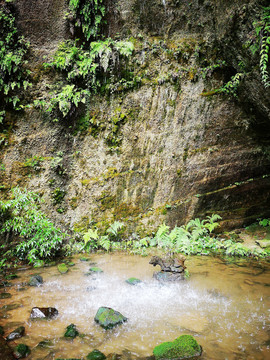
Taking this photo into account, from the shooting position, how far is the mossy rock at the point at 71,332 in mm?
2928

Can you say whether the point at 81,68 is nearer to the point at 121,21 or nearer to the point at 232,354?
the point at 121,21

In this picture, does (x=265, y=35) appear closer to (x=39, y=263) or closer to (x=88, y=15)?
(x=88, y=15)

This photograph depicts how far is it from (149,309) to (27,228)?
392 centimetres

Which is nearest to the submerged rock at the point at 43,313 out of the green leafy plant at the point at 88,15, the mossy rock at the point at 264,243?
the mossy rock at the point at 264,243

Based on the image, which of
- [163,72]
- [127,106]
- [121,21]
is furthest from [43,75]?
[163,72]

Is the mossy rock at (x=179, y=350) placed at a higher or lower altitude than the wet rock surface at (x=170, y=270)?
higher

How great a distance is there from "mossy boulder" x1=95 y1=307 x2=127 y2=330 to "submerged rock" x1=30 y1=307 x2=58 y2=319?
0.69 m

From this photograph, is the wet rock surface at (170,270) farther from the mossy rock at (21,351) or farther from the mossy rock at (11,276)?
the mossy rock at (11,276)

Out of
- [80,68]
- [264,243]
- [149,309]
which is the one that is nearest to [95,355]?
[149,309]

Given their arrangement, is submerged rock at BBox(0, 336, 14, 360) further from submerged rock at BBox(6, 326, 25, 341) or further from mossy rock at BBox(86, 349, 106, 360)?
mossy rock at BBox(86, 349, 106, 360)

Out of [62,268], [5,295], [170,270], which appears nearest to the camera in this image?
[5,295]

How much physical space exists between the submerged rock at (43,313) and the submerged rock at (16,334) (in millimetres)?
353

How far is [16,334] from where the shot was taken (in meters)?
2.87

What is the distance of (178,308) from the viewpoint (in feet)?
12.3
